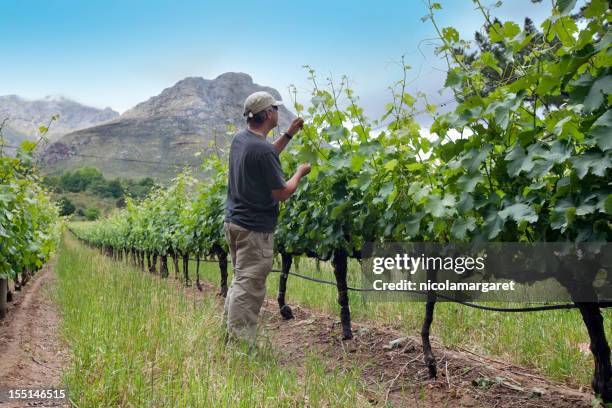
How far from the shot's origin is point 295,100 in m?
4.64

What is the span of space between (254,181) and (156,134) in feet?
414

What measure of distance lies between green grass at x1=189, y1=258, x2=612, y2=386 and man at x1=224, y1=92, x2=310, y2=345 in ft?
6.26

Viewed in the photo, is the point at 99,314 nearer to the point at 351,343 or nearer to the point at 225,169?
the point at 351,343

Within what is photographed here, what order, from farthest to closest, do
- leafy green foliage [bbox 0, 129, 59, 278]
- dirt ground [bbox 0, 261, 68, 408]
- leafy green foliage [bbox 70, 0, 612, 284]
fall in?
leafy green foliage [bbox 0, 129, 59, 278]
dirt ground [bbox 0, 261, 68, 408]
leafy green foliage [bbox 70, 0, 612, 284]

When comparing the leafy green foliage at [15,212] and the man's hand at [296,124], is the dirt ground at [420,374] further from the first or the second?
the leafy green foliage at [15,212]

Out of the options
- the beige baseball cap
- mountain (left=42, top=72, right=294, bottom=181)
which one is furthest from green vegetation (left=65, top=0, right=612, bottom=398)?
mountain (left=42, top=72, right=294, bottom=181)

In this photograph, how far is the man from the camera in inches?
166

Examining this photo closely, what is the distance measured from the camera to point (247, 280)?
4312 mm

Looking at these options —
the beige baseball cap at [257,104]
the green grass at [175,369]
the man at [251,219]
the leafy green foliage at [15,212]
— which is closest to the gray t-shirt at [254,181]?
the man at [251,219]

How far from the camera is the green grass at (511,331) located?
404cm

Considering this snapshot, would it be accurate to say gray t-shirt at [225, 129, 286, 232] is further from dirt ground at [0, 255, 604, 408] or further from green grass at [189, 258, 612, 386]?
green grass at [189, 258, 612, 386]

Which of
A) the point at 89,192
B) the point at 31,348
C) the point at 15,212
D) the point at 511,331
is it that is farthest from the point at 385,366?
the point at 89,192

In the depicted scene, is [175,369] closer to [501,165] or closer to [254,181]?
[254,181]

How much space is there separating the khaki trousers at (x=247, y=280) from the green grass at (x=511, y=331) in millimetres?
1870
